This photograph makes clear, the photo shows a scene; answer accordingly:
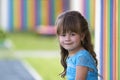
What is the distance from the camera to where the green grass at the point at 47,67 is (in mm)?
7152

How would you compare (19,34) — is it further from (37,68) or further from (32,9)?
(37,68)

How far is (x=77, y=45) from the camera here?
140 inches

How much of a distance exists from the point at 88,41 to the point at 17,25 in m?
13.2

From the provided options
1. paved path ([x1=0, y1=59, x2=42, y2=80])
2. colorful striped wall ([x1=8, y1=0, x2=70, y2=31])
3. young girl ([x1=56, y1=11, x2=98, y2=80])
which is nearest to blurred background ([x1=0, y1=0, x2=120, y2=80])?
colorful striped wall ([x1=8, y1=0, x2=70, y2=31])

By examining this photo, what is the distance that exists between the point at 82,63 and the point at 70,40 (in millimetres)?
219

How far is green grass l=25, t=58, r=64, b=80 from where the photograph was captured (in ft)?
23.5

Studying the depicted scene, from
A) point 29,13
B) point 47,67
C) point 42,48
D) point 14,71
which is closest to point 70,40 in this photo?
point 14,71

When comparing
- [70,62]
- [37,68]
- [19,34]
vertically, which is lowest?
[19,34]

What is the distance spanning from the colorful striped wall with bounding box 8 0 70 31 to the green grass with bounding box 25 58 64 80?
7.31 metres

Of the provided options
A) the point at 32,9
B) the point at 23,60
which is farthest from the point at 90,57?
the point at 32,9

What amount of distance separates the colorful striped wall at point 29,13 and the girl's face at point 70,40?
13.0m

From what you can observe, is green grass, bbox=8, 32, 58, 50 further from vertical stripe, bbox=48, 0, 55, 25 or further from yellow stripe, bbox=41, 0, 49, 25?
vertical stripe, bbox=48, 0, 55, 25
